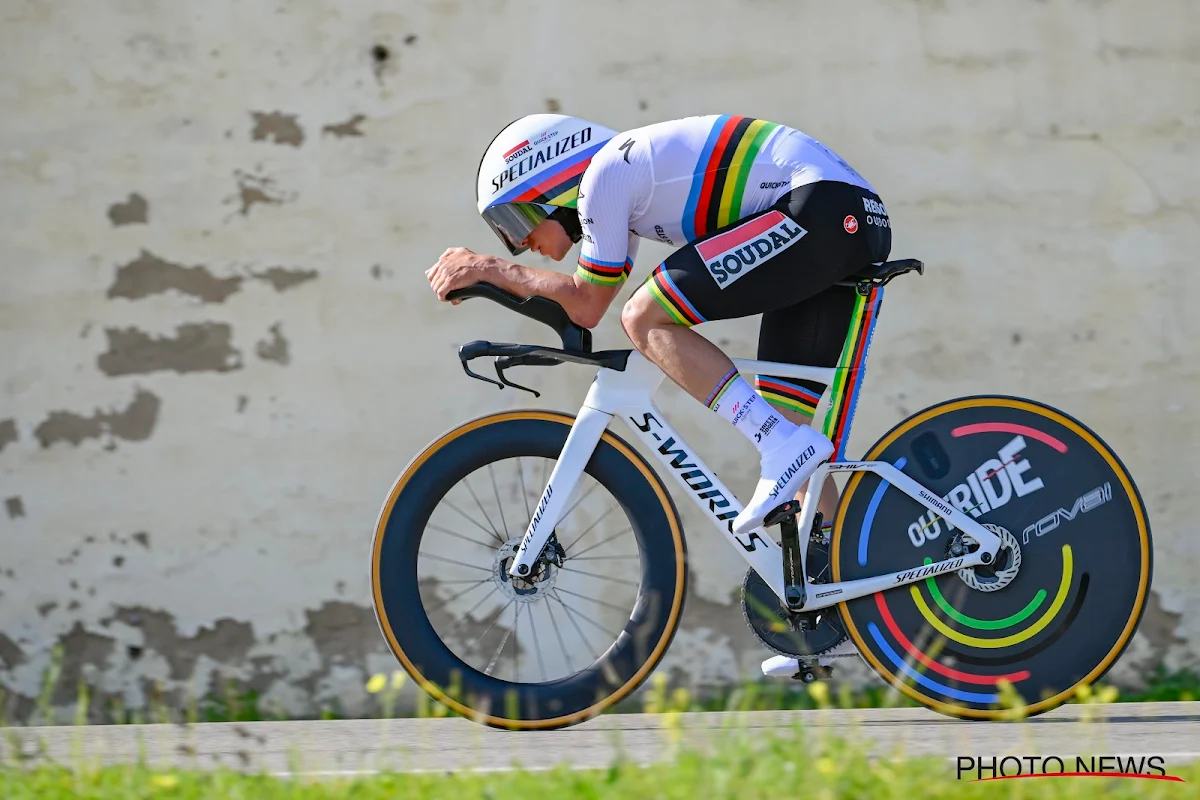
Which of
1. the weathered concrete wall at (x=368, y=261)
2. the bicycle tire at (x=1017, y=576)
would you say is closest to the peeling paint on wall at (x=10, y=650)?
the weathered concrete wall at (x=368, y=261)

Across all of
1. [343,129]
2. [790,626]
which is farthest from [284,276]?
[790,626]

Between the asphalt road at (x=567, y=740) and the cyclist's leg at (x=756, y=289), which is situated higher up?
the cyclist's leg at (x=756, y=289)

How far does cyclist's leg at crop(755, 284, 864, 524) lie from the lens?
328 cm

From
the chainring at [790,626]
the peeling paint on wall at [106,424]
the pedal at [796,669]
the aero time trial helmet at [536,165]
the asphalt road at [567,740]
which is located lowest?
the asphalt road at [567,740]

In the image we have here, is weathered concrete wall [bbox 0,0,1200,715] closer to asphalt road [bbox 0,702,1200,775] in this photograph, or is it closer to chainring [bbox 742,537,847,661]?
asphalt road [bbox 0,702,1200,775]

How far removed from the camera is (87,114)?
4.63 meters

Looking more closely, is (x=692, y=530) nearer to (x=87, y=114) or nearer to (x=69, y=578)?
(x=69, y=578)

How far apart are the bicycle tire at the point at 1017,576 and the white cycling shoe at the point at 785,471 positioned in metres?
0.19

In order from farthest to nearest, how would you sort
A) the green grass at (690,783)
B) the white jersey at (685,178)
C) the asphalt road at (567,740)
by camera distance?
the white jersey at (685,178), the asphalt road at (567,740), the green grass at (690,783)

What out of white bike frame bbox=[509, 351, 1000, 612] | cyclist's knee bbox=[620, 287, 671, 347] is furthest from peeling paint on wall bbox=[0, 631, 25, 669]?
cyclist's knee bbox=[620, 287, 671, 347]

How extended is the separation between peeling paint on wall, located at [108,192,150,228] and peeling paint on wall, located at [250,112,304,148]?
1.53 feet

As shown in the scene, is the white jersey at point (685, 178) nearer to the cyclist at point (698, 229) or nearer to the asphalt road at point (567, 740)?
the cyclist at point (698, 229)

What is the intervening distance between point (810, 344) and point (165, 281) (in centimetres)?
249

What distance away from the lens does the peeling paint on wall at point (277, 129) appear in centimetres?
459
